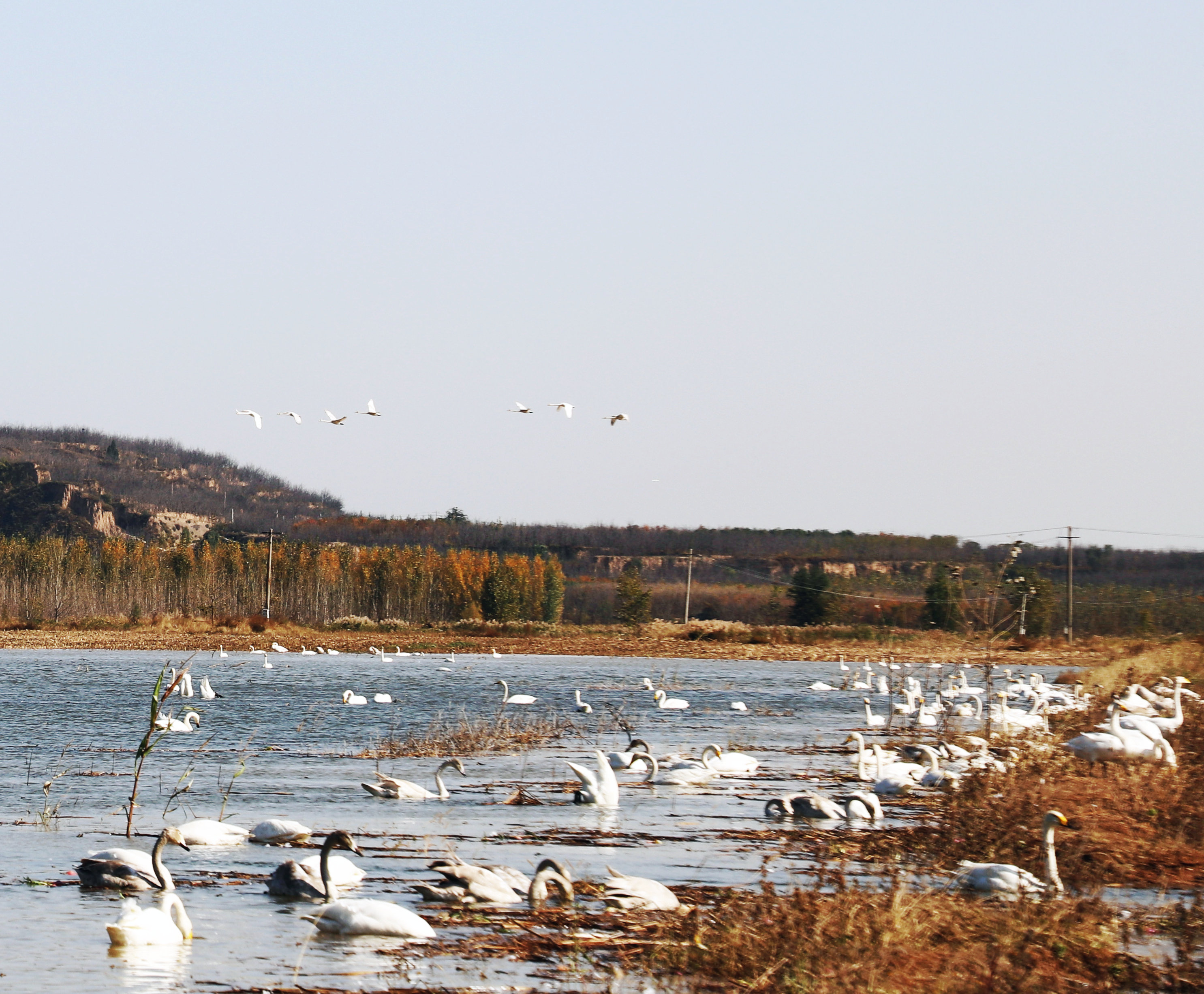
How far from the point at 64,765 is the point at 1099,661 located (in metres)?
31.8

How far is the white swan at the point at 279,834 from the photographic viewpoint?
10914 millimetres

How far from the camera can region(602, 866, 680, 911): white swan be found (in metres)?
8.00

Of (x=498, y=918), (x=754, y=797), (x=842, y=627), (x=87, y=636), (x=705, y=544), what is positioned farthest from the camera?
(x=705, y=544)

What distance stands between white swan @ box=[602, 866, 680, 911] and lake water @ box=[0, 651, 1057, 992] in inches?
38.9

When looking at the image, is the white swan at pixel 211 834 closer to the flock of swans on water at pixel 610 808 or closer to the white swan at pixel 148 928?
the flock of swans on water at pixel 610 808

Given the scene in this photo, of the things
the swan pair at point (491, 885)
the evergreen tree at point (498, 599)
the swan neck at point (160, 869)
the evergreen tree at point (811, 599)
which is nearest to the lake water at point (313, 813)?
the swan neck at point (160, 869)

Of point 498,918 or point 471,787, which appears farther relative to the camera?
point 471,787

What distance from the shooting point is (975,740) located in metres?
16.8

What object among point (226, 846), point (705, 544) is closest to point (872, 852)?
point (226, 846)

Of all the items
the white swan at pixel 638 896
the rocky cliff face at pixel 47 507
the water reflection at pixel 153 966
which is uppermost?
the rocky cliff face at pixel 47 507

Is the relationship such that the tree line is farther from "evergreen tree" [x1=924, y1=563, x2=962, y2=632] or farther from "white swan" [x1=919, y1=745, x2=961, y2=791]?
"white swan" [x1=919, y1=745, x2=961, y2=791]

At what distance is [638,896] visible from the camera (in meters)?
8.05

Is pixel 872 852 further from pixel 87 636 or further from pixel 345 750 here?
pixel 87 636

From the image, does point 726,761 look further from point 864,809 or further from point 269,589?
point 269,589
